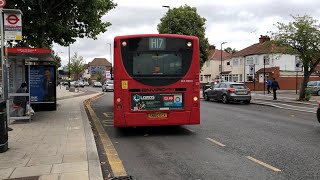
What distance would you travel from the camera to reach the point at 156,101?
11227 millimetres

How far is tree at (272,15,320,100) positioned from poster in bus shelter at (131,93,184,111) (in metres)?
18.4

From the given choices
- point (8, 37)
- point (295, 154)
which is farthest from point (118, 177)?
point (8, 37)

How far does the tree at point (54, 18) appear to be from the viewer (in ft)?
54.9

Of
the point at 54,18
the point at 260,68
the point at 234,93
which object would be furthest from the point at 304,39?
the point at 260,68

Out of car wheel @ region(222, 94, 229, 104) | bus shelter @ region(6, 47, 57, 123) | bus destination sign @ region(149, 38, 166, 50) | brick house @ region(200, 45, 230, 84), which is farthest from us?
brick house @ region(200, 45, 230, 84)

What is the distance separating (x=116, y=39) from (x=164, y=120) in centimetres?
267

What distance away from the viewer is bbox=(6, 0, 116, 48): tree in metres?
16.7

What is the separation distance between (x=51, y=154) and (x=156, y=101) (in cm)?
399

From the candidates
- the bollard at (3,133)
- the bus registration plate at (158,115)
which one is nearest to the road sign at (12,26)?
the bollard at (3,133)

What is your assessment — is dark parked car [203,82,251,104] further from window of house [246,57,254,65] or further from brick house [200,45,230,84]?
brick house [200,45,230,84]

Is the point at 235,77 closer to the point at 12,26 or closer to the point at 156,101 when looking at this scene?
the point at 156,101

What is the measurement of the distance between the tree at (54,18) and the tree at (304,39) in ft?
45.4

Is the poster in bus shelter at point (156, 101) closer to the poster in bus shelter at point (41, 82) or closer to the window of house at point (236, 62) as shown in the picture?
the poster in bus shelter at point (41, 82)

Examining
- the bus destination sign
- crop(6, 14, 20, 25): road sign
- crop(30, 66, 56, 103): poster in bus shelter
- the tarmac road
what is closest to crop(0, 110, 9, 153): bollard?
the tarmac road
